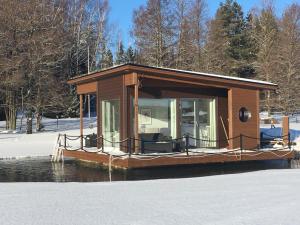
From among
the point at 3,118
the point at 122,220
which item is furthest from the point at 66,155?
the point at 3,118

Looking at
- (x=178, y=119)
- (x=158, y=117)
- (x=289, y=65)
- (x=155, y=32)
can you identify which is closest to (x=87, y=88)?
(x=158, y=117)

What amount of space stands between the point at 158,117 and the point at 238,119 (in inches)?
126

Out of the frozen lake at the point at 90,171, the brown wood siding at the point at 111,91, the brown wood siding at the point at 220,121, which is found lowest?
the frozen lake at the point at 90,171

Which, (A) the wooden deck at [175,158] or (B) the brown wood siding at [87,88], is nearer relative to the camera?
(A) the wooden deck at [175,158]

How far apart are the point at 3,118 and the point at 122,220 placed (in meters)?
44.4

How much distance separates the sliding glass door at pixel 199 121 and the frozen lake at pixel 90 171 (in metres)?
1.37

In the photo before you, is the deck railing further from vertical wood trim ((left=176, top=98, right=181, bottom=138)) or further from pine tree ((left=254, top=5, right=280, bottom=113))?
pine tree ((left=254, top=5, right=280, bottom=113))

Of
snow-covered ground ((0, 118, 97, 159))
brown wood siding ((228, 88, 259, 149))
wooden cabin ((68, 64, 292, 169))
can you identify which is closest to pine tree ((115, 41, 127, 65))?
snow-covered ground ((0, 118, 97, 159))

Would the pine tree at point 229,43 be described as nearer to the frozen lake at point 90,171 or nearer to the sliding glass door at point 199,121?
the sliding glass door at point 199,121

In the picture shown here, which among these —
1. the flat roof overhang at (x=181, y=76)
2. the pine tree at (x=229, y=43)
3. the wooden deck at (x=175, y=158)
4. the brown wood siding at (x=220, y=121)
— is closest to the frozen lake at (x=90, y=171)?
the wooden deck at (x=175, y=158)

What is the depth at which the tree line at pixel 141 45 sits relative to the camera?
33.4 metres

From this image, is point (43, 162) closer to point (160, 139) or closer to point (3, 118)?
point (160, 139)

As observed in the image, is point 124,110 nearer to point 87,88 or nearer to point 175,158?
point 175,158

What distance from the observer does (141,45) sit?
42469 millimetres
